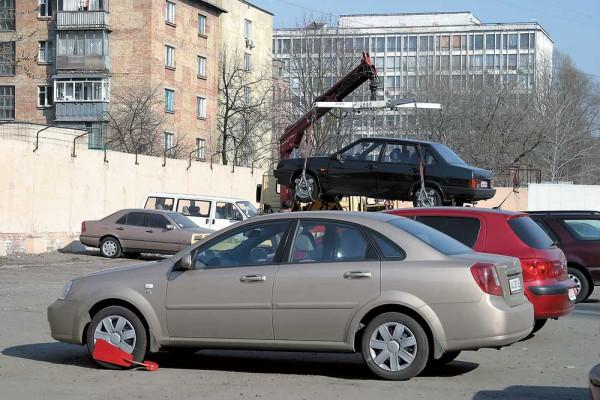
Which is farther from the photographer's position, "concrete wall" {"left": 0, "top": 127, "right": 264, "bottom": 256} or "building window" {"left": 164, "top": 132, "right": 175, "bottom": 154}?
"building window" {"left": 164, "top": 132, "right": 175, "bottom": 154}

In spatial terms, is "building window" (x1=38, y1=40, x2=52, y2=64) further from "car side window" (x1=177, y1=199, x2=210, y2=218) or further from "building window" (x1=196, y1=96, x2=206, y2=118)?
"car side window" (x1=177, y1=199, x2=210, y2=218)

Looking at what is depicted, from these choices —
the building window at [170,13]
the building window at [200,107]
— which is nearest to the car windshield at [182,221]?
the building window at [170,13]

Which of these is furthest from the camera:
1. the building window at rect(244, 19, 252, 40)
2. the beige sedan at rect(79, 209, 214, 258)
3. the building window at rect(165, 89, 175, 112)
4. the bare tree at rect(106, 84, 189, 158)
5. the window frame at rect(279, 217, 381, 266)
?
the building window at rect(244, 19, 252, 40)

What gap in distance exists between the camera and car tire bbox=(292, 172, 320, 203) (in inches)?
738

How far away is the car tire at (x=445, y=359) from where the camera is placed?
8980 millimetres

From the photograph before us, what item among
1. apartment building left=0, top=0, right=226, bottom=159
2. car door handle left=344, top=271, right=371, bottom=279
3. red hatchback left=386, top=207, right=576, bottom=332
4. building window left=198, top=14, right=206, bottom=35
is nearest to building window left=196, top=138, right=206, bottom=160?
apartment building left=0, top=0, right=226, bottom=159

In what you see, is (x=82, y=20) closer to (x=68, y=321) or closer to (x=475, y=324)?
(x=68, y=321)

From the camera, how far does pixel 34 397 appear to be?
8.00m

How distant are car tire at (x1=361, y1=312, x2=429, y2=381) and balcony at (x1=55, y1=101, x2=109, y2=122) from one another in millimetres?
48931

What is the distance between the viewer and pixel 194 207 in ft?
97.8

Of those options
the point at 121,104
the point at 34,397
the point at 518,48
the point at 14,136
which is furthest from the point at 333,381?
the point at 518,48

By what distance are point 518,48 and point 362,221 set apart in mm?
114485

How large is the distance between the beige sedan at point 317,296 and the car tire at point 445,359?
0.04m

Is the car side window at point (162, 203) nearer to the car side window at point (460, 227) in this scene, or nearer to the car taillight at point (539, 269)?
the car side window at point (460, 227)
